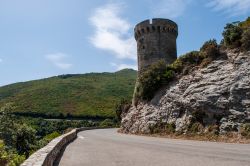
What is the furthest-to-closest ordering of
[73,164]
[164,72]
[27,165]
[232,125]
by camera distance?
[164,72]
[232,125]
[73,164]
[27,165]

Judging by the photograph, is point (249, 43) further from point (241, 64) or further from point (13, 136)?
point (13, 136)

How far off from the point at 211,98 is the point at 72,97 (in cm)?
10469

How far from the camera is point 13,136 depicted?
44969 mm

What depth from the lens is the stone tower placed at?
44469mm

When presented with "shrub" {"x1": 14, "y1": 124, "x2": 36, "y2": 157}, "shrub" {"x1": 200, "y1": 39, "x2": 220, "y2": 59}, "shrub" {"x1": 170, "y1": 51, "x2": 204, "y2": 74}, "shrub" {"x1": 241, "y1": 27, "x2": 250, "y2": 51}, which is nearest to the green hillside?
"shrub" {"x1": 14, "y1": 124, "x2": 36, "y2": 157}

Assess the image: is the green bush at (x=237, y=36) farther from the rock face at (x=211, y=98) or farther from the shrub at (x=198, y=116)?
the shrub at (x=198, y=116)

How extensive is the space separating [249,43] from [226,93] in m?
4.98

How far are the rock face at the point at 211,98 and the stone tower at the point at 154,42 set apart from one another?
10.8 metres

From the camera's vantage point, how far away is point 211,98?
25.9m

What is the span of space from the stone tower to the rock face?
424 inches

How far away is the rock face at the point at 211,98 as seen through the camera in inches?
938

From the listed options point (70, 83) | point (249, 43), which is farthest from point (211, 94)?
point (70, 83)

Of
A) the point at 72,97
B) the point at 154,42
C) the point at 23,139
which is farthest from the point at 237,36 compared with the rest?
the point at 72,97

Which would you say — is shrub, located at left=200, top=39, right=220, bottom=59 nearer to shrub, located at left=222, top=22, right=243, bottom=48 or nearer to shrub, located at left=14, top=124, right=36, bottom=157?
shrub, located at left=222, top=22, right=243, bottom=48
